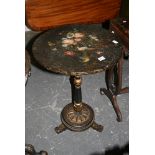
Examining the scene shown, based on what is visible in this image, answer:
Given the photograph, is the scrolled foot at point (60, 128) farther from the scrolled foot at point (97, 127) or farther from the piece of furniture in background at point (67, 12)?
the piece of furniture in background at point (67, 12)

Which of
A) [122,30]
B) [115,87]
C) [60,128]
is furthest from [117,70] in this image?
[60,128]

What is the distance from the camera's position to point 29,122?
302cm

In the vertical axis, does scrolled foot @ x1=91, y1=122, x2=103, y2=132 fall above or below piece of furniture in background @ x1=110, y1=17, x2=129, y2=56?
below

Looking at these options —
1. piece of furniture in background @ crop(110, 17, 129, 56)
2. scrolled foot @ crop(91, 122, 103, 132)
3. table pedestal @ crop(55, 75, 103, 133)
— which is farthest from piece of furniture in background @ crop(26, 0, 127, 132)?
scrolled foot @ crop(91, 122, 103, 132)

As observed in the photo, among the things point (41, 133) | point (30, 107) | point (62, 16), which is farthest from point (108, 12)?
point (41, 133)

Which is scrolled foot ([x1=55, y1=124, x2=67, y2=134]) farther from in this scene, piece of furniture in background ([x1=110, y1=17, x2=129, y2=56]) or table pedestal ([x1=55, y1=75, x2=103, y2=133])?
piece of furniture in background ([x1=110, y1=17, x2=129, y2=56])

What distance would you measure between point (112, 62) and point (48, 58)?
1.81ft

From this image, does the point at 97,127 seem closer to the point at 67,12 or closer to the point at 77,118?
the point at 77,118

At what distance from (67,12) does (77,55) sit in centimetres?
171

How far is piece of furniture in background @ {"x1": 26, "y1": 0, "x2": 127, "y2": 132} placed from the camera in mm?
3820
